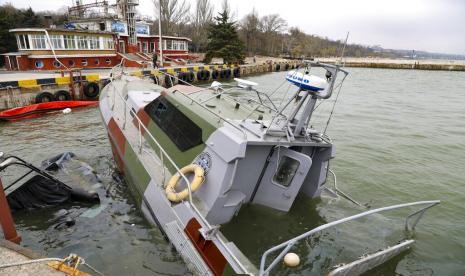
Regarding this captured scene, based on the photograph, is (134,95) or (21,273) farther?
(134,95)

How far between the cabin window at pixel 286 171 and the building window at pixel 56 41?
25039 mm

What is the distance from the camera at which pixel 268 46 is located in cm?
7769

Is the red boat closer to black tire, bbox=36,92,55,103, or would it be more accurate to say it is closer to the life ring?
black tire, bbox=36,92,55,103

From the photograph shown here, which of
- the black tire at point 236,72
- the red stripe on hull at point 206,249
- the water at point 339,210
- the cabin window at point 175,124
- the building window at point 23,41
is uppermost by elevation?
the building window at point 23,41

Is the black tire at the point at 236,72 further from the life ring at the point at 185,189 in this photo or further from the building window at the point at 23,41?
the life ring at the point at 185,189

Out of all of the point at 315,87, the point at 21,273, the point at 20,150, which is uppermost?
the point at 315,87

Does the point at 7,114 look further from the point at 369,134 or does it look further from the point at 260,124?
the point at 369,134

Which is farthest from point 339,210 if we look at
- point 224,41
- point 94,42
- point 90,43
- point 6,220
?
point 224,41

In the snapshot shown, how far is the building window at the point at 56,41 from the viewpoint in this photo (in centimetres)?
2411

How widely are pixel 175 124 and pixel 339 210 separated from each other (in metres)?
4.37

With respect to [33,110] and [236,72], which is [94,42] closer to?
[33,110]

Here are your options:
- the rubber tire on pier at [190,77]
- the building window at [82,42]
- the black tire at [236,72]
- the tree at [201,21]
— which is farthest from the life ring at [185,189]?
the tree at [201,21]

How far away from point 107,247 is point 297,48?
88.4 meters

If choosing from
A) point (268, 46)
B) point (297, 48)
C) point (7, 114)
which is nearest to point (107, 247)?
point (7, 114)
